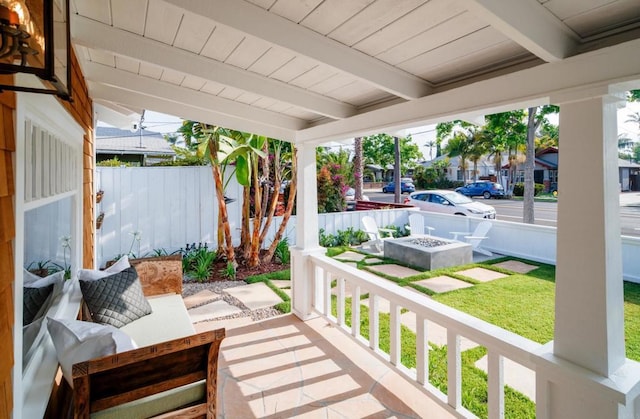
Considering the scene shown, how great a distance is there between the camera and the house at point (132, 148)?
498 inches

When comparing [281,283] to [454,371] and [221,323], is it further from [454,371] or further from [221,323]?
[454,371]

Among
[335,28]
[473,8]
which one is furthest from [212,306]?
[473,8]

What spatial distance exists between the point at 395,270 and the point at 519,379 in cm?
383

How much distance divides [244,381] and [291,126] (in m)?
2.79

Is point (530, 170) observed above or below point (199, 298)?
above

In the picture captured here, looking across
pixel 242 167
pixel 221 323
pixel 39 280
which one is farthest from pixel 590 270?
pixel 242 167

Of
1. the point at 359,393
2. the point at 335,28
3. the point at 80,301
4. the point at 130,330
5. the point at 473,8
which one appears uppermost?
the point at 335,28

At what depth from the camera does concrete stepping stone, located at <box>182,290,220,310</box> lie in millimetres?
5061

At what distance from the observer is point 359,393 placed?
291 centimetres

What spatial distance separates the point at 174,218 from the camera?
23.2ft

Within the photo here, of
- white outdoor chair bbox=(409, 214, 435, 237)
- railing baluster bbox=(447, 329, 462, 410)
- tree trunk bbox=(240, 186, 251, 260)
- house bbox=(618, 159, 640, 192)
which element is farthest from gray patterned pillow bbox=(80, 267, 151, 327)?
house bbox=(618, 159, 640, 192)

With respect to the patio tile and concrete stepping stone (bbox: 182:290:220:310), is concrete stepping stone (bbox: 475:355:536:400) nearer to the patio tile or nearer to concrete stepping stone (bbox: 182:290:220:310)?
the patio tile

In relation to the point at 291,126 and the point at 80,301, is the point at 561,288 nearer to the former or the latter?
the point at 291,126

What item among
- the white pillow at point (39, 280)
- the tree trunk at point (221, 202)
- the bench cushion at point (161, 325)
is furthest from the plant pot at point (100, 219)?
the white pillow at point (39, 280)
